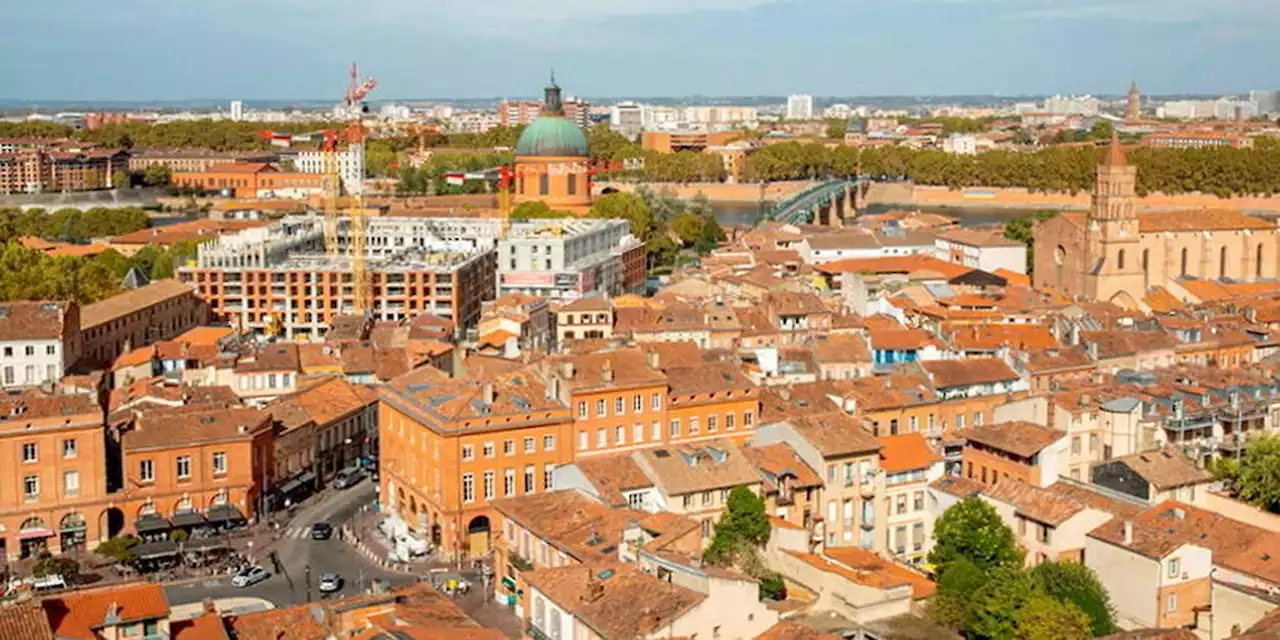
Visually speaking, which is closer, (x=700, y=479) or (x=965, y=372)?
(x=700, y=479)

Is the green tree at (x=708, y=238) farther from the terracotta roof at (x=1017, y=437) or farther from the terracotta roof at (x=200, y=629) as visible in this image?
the terracotta roof at (x=200, y=629)

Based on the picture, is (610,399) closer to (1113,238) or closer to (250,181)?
(1113,238)

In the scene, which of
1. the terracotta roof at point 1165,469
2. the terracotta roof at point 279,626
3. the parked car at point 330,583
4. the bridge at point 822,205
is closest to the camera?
the terracotta roof at point 279,626

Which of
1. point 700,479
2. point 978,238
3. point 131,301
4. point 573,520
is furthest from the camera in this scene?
point 978,238

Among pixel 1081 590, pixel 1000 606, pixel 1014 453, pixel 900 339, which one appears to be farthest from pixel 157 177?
pixel 1000 606

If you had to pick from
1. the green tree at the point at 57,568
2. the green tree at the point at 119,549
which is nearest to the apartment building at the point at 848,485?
the green tree at the point at 119,549

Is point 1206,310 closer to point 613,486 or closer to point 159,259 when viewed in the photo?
point 613,486

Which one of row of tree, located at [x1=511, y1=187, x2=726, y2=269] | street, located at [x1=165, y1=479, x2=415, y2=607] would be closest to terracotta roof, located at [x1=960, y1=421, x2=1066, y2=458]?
street, located at [x1=165, y1=479, x2=415, y2=607]

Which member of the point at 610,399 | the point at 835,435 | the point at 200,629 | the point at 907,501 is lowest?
the point at 907,501
